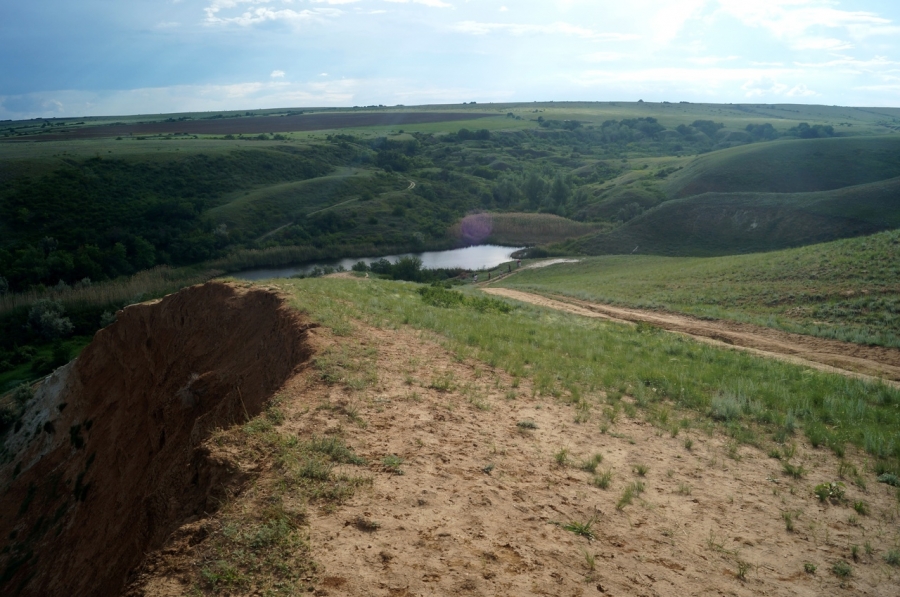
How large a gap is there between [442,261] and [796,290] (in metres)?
38.2

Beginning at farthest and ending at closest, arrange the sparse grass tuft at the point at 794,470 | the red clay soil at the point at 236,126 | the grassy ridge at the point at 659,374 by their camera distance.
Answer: the red clay soil at the point at 236,126 → the grassy ridge at the point at 659,374 → the sparse grass tuft at the point at 794,470

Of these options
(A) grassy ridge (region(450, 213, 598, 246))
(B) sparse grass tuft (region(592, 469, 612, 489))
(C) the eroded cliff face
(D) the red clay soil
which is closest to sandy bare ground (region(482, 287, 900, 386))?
(B) sparse grass tuft (region(592, 469, 612, 489))

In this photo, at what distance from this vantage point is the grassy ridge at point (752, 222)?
42406mm

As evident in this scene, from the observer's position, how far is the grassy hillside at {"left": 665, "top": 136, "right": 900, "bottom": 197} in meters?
59.4

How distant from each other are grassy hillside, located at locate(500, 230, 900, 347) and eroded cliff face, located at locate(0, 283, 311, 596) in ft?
53.0

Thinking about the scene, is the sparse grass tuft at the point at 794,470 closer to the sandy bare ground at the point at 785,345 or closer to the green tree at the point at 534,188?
the sandy bare ground at the point at 785,345

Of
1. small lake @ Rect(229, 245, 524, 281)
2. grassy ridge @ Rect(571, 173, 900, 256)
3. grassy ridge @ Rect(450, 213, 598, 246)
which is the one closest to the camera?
grassy ridge @ Rect(571, 173, 900, 256)

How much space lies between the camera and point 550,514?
5.65 metres

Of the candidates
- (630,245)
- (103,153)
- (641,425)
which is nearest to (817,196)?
(630,245)

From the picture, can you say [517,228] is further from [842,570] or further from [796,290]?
[842,570]

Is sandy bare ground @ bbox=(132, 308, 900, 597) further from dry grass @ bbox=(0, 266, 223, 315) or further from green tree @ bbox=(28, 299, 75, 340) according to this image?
dry grass @ bbox=(0, 266, 223, 315)

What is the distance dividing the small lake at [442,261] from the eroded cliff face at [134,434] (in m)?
32.3

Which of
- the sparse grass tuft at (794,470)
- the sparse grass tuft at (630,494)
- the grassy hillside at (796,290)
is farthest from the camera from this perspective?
the grassy hillside at (796,290)

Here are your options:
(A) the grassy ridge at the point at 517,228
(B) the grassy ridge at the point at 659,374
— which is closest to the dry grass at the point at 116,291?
(B) the grassy ridge at the point at 659,374
